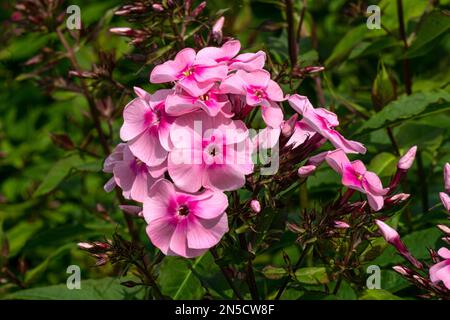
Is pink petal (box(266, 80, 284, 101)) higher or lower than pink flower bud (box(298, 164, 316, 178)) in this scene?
higher

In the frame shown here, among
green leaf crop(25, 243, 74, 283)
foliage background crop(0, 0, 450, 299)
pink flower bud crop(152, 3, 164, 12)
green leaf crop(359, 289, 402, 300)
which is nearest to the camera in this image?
green leaf crop(359, 289, 402, 300)

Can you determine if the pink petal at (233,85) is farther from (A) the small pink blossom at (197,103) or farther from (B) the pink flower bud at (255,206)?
(B) the pink flower bud at (255,206)

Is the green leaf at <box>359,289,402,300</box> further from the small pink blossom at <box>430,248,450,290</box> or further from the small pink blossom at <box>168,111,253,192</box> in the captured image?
the small pink blossom at <box>168,111,253,192</box>

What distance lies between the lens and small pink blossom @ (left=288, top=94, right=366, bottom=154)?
4.92 feet

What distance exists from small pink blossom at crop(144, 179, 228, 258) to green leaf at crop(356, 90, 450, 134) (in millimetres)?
681

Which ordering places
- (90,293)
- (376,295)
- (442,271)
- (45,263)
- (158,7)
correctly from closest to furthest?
(442,271)
(376,295)
(158,7)
(90,293)
(45,263)

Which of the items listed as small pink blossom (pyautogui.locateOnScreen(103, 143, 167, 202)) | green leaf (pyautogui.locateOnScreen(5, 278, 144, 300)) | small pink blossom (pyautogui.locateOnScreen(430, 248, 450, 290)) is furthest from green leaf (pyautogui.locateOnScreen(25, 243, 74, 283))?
small pink blossom (pyautogui.locateOnScreen(430, 248, 450, 290))

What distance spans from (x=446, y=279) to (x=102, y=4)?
2326mm

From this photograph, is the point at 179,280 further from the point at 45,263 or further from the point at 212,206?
the point at 45,263

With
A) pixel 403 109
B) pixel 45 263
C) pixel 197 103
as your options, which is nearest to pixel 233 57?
pixel 197 103

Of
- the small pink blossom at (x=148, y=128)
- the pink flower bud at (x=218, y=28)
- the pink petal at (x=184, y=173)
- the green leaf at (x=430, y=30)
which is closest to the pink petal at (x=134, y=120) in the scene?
the small pink blossom at (x=148, y=128)

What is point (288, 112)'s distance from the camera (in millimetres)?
2346

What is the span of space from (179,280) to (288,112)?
2.19 feet

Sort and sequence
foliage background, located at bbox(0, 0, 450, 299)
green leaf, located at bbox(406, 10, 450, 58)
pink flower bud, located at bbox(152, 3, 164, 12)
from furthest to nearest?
green leaf, located at bbox(406, 10, 450, 58), foliage background, located at bbox(0, 0, 450, 299), pink flower bud, located at bbox(152, 3, 164, 12)
